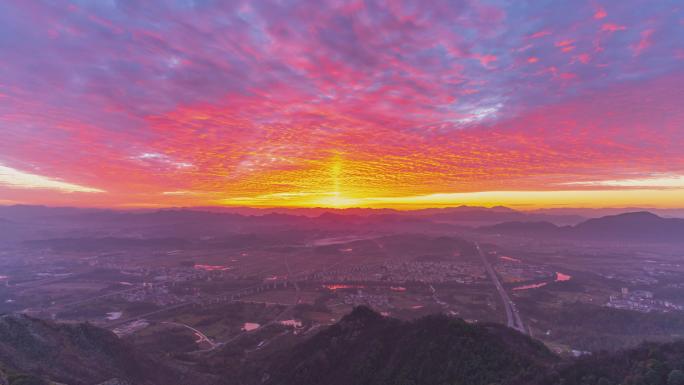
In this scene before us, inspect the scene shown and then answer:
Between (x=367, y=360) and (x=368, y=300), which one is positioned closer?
(x=367, y=360)

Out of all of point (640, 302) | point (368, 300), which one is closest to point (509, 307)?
point (640, 302)

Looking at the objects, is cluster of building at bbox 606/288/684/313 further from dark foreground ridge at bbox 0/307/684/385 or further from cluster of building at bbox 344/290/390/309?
dark foreground ridge at bbox 0/307/684/385

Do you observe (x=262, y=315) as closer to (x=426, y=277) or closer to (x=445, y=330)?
(x=445, y=330)

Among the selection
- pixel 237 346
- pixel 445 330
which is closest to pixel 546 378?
pixel 445 330

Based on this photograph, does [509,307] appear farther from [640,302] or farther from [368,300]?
[368,300]

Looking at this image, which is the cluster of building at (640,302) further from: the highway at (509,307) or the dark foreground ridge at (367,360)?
the dark foreground ridge at (367,360)
